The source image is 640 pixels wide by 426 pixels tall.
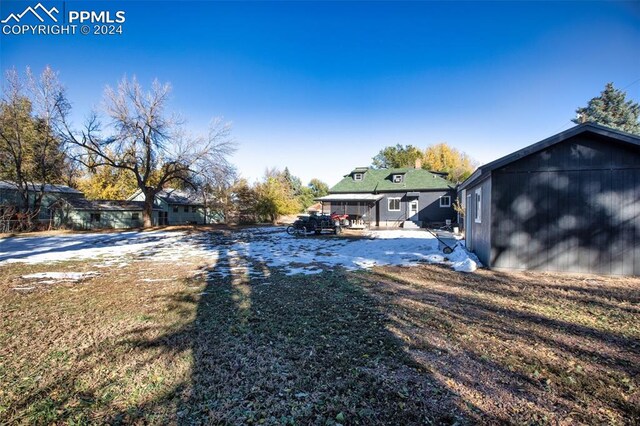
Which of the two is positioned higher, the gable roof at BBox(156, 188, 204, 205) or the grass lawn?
the gable roof at BBox(156, 188, 204, 205)

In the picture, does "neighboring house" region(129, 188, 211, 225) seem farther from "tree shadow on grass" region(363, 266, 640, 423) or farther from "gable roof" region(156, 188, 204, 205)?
"tree shadow on grass" region(363, 266, 640, 423)

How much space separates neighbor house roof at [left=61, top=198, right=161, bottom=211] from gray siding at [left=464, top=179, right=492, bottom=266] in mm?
32152

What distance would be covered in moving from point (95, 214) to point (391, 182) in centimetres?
2917

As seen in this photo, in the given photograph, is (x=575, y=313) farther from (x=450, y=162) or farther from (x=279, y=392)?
(x=450, y=162)

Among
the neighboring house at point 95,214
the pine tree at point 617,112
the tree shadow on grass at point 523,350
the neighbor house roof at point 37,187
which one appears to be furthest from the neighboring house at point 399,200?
the neighbor house roof at point 37,187

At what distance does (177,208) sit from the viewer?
35.2 meters

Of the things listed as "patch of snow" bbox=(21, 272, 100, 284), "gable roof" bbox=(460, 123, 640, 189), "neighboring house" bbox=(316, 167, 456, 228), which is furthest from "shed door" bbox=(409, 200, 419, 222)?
"patch of snow" bbox=(21, 272, 100, 284)

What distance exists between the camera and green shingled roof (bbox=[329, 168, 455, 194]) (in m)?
25.6

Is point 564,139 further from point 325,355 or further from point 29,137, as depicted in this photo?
point 29,137

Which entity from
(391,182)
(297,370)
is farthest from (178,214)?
(297,370)

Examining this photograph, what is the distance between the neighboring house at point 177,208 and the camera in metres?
34.3

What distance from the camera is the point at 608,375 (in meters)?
2.95

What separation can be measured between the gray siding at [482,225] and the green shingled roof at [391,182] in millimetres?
14864

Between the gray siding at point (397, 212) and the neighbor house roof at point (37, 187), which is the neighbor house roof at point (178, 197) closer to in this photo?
the neighbor house roof at point (37, 187)
